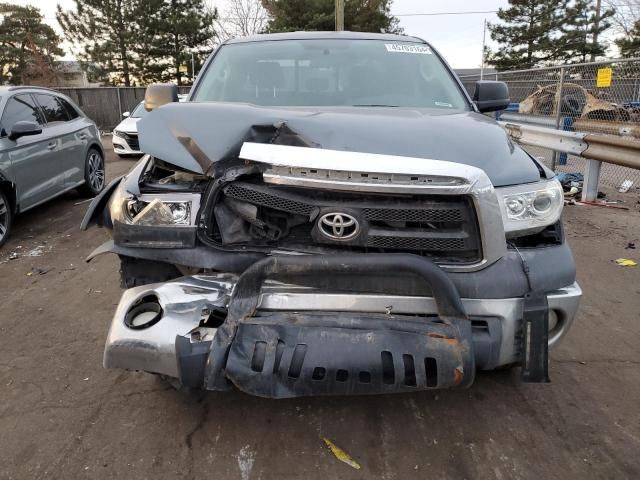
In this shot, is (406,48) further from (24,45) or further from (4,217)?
(24,45)

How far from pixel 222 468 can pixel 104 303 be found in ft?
7.34

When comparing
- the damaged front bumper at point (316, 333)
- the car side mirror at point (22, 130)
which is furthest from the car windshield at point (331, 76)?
the car side mirror at point (22, 130)

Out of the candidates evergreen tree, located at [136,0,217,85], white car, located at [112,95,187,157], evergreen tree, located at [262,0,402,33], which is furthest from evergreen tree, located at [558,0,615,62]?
white car, located at [112,95,187,157]

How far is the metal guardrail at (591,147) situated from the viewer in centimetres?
604

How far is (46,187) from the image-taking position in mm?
6504

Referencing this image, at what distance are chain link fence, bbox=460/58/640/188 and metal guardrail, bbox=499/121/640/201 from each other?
47 cm

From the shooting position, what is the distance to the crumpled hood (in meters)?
2.24

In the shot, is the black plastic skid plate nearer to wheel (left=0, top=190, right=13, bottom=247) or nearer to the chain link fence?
wheel (left=0, top=190, right=13, bottom=247)

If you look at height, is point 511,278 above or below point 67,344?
above

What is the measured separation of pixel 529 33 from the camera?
34.9 meters

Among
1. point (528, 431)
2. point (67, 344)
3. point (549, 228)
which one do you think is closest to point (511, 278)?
point (549, 228)

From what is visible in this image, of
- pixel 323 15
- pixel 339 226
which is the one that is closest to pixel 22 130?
pixel 339 226

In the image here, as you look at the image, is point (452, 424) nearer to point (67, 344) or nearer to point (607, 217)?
point (67, 344)

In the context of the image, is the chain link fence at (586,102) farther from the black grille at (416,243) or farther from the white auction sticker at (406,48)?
the black grille at (416,243)
